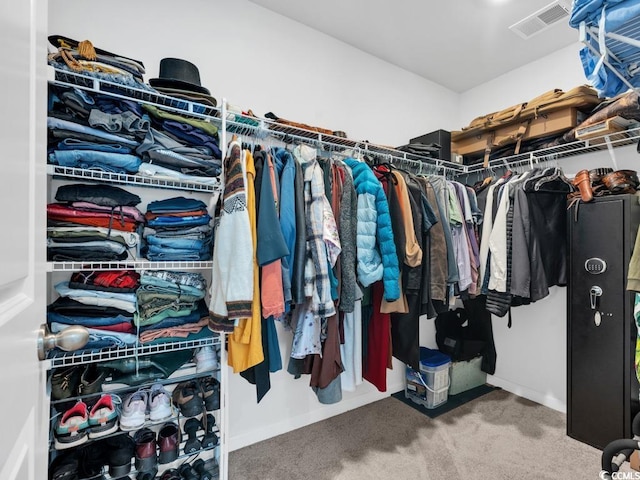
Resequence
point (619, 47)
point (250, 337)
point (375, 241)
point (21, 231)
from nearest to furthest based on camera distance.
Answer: point (21, 231) < point (619, 47) < point (250, 337) < point (375, 241)

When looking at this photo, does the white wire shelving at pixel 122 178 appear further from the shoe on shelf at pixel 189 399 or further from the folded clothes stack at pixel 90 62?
the shoe on shelf at pixel 189 399

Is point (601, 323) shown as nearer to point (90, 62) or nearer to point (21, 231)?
point (21, 231)

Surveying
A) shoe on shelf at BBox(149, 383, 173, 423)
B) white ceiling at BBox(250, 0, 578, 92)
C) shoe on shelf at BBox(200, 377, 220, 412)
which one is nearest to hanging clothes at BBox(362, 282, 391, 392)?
shoe on shelf at BBox(200, 377, 220, 412)

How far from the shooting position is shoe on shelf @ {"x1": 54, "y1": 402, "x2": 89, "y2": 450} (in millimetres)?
1188

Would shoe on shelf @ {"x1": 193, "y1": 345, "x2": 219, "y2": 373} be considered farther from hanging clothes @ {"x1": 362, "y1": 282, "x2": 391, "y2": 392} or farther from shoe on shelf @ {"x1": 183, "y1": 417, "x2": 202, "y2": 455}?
hanging clothes @ {"x1": 362, "y1": 282, "x2": 391, "y2": 392}

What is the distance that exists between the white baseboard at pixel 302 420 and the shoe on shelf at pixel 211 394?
531 mm

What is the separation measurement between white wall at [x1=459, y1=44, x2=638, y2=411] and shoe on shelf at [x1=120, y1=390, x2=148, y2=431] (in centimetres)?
272

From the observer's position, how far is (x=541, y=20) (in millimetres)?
2018

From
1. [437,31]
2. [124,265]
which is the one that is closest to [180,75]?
[124,265]

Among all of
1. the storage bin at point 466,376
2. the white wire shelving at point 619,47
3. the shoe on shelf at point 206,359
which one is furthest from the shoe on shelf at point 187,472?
the white wire shelving at point 619,47

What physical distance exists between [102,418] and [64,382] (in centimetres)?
21

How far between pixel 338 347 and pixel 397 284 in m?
0.44

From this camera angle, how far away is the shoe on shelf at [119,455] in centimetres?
129

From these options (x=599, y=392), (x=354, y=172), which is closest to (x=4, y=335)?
(x=354, y=172)
